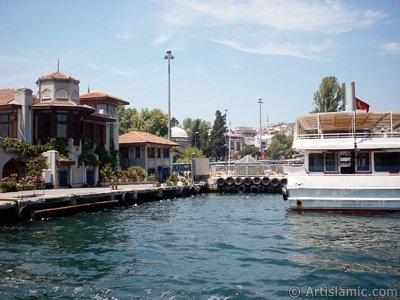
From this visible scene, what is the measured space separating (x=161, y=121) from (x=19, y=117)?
37.3 metres

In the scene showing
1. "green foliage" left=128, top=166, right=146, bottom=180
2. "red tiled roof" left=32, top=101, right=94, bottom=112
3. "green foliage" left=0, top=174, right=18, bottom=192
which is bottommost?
"green foliage" left=0, top=174, right=18, bottom=192

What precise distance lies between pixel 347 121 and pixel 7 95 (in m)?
28.3

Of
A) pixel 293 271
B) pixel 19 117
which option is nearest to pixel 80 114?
pixel 19 117

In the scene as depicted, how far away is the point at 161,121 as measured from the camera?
7044cm

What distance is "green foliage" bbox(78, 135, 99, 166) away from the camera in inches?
1427

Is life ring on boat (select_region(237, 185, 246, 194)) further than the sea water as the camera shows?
Yes

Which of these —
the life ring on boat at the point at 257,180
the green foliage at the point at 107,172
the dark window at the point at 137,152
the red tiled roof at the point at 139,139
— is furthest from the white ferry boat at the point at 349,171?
the dark window at the point at 137,152

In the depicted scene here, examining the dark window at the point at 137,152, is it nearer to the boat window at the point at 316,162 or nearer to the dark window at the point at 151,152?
the dark window at the point at 151,152

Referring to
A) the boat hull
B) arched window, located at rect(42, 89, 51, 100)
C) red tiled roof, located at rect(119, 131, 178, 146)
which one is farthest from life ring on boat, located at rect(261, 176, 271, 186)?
arched window, located at rect(42, 89, 51, 100)

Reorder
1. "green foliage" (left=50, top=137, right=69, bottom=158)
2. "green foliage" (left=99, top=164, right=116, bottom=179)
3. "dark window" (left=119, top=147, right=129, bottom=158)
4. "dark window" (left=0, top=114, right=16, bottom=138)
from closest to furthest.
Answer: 1. "dark window" (left=0, top=114, right=16, bottom=138)
2. "green foliage" (left=50, top=137, right=69, bottom=158)
3. "green foliage" (left=99, top=164, right=116, bottom=179)
4. "dark window" (left=119, top=147, right=129, bottom=158)

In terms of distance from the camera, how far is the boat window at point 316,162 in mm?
25531

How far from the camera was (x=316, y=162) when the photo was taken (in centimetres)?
2567

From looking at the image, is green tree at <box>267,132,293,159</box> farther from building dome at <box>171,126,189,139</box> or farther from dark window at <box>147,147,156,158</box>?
dark window at <box>147,147,156,158</box>

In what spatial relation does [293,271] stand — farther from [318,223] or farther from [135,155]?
[135,155]
